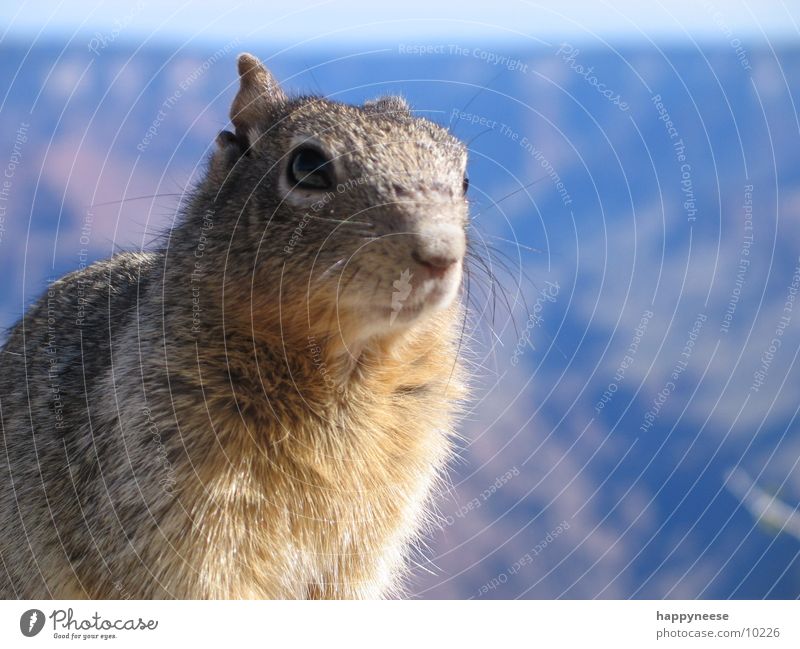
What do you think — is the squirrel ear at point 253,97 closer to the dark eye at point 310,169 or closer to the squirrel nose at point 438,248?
the dark eye at point 310,169

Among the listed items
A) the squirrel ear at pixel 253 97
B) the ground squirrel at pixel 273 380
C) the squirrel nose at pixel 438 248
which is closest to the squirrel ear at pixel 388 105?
the ground squirrel at pixel 273 380

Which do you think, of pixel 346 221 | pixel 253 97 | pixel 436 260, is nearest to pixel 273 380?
pixel 346 221

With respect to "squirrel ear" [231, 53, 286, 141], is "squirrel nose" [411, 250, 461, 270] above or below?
below

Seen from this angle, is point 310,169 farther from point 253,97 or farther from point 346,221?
point 253,97

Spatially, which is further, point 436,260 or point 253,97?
point 253,97

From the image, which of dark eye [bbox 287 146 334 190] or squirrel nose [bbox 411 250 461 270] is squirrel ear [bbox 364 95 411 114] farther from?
squirrel nose [bbox 411 250 461 270]

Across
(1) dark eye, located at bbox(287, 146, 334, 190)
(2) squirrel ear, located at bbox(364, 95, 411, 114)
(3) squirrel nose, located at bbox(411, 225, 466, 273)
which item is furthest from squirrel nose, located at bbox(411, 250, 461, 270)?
(2) squirrel ear, located at bbox(364, 95, 411, 114)
